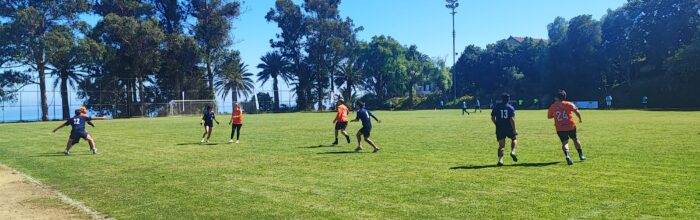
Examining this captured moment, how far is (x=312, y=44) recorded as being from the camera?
84250mm

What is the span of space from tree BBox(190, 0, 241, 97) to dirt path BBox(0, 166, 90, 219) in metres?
61.3

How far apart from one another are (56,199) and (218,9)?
6668 centimetres

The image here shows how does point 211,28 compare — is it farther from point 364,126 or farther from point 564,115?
point 564,115

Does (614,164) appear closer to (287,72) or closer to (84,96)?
(84,96)

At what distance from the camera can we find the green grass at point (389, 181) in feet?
23.5

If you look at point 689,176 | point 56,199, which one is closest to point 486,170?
point 689,176

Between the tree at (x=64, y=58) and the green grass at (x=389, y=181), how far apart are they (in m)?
44.2

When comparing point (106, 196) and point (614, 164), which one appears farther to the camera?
point (614, 164)

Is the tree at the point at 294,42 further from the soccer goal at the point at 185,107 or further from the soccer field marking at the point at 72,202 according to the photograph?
the soccer field marking at the point at 72,202

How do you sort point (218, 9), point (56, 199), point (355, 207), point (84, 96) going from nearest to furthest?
point (355, 207)
point (56, 199)
point (84, 96)
point (218, 9)

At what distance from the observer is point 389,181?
31.4 ft

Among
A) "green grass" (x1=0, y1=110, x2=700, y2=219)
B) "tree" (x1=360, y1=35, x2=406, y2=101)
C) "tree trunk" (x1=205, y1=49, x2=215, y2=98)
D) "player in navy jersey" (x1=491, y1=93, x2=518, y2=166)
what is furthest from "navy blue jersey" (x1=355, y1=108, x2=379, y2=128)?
"tree" (x1=360, y1=35, x2=406, y2=101)

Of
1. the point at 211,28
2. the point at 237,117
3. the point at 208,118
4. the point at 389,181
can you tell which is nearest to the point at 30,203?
the point at 389,181

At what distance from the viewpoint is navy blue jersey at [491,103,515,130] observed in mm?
11531
